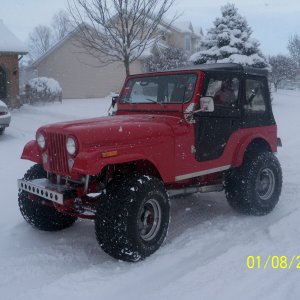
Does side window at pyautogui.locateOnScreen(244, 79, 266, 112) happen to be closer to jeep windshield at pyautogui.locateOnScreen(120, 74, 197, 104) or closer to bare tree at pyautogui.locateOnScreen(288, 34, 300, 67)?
jeep windshield at pyautogui.locateOnScreen(120, 74, 197, 104)

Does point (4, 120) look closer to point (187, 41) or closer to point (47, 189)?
point (47, 189)

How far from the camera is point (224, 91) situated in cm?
528

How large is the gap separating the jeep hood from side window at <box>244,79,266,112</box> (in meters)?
1.43

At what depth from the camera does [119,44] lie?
43.5ft

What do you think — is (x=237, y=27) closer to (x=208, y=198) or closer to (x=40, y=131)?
(x=208, y=198)

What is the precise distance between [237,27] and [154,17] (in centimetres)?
810

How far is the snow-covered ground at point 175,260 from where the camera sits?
3.44 metres

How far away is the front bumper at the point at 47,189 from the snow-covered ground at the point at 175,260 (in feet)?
2.01

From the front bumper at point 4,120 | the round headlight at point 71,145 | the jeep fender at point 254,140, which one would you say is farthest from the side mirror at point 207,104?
the front bumper at point 4,120

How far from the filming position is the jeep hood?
152 inches

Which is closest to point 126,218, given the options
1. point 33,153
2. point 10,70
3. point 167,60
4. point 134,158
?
point 134,158

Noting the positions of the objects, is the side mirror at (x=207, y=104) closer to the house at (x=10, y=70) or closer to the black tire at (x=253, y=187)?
the black tire at (x=253, y=187)

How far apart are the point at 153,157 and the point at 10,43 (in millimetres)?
18348

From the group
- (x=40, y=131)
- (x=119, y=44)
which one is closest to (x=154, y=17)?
(x=119, y=44)
